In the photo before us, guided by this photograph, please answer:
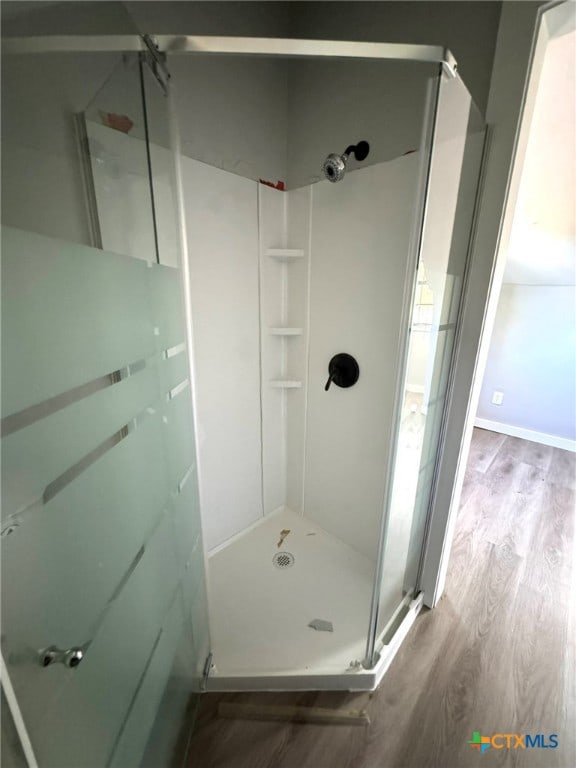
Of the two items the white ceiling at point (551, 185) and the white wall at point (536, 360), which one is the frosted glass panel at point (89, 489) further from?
the white wall at point (536, 360)

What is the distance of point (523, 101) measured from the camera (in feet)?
2.96

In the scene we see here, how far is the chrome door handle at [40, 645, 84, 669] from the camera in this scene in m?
0.46

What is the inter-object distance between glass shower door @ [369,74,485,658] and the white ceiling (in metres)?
0.24

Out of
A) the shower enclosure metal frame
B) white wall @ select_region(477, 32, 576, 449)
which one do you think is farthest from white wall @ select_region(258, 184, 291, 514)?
white wall @ select_region(477, 32, 576, 449)

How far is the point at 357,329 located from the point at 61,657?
138 centimetres

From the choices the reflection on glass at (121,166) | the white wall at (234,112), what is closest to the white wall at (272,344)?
the white wall at (234,112)

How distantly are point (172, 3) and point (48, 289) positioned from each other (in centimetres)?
126

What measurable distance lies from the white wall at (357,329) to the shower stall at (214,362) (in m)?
0.01

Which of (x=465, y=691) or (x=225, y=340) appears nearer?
(x=465, y=691)

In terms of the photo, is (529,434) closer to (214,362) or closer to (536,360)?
(536,360)

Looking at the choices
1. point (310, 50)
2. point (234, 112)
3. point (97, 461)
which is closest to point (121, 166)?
point (310, 50)

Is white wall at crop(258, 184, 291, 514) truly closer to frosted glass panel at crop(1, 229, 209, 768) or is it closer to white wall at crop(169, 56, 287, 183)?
white wall at crop(169, 56, 287, 183)

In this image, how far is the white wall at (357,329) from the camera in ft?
4.23

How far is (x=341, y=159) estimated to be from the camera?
125cm
